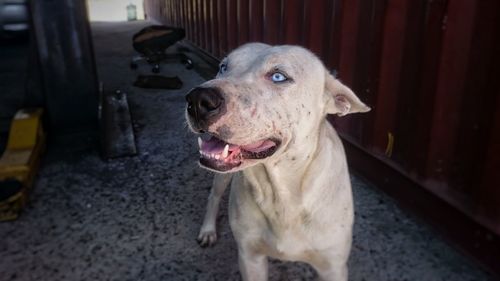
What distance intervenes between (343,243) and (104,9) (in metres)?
18.2

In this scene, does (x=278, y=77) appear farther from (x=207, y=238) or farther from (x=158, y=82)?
(x=158, y=82)

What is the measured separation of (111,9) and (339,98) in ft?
58.7

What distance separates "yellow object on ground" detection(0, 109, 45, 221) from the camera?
117 inches

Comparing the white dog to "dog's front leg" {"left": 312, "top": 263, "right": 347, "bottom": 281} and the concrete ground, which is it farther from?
the concrete ground

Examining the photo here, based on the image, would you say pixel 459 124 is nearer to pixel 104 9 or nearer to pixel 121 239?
pixel 121 239

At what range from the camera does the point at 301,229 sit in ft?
6.48

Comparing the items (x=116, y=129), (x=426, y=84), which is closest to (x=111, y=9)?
(x=116, y=129)

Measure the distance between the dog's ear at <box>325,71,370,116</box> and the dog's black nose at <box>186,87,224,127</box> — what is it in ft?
2.01

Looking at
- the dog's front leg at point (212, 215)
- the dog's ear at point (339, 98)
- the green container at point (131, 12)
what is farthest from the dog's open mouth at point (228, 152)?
the green container at point (131, 12)

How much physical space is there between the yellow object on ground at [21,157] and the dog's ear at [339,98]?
7.05 ft

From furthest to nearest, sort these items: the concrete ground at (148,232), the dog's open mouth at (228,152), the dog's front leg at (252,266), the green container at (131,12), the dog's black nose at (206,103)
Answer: the green container at (131,12)
the concrete ground at (148,232)
the dog's front leg at (252,266)
the dog's open mouth at (228,152)
the dog's black nose at (206,103)

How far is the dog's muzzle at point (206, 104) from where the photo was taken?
1511mm

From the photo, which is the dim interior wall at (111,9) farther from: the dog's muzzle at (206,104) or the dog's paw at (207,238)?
the dog's muzzle at (206,104)

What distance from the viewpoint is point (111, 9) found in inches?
714
